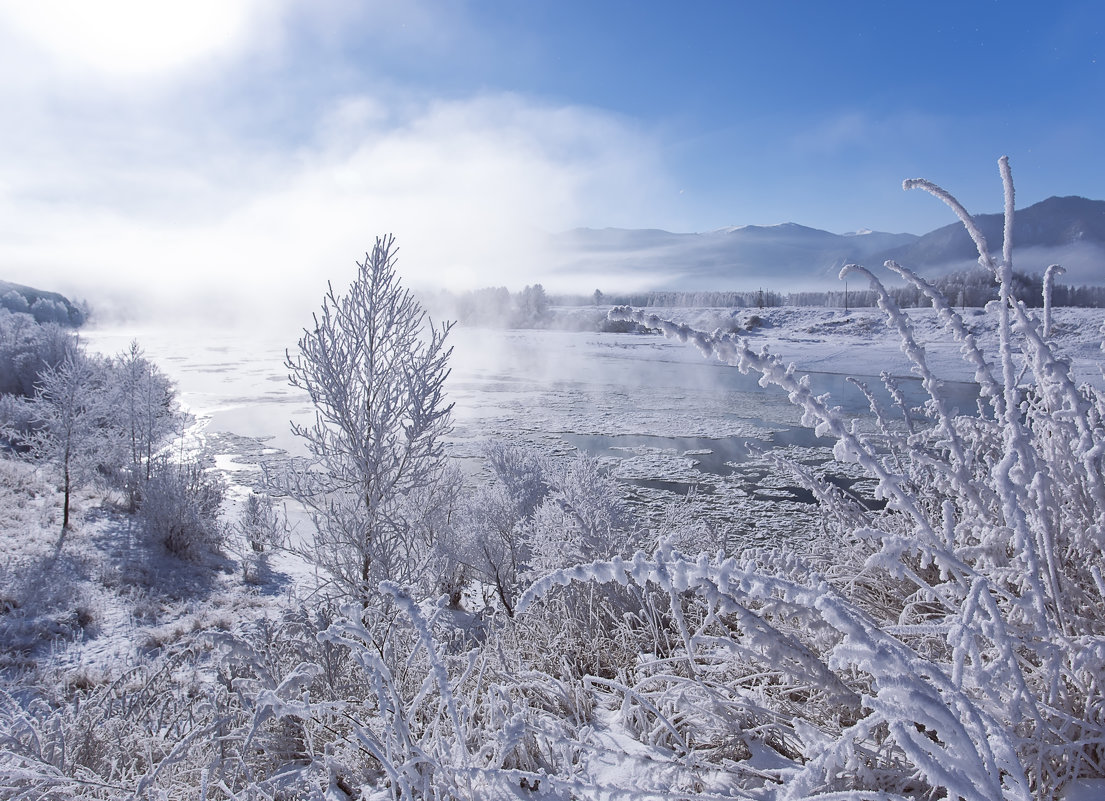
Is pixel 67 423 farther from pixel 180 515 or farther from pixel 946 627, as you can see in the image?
pixel 946 627

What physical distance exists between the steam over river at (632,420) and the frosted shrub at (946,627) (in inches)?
26.7

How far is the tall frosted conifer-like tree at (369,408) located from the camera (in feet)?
29.7

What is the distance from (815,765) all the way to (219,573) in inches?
887

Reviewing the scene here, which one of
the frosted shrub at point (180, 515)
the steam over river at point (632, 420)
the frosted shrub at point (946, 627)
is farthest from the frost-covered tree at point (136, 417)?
the frosted shrub at point (946, 627)

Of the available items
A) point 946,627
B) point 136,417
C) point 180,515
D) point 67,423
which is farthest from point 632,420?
point 946,627

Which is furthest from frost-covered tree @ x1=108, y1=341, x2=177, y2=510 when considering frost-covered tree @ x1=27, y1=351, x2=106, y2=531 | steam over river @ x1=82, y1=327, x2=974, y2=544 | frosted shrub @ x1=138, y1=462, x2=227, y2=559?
steam over river @ x1=82, y1=327, x2=974, y2=544

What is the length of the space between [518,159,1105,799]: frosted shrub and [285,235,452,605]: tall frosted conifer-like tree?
7935 mm

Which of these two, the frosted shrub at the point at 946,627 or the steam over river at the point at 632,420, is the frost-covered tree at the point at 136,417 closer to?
the steam over river at the point at 632,420

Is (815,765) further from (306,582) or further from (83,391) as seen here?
(83,391)

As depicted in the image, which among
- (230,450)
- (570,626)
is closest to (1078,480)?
(570,626)

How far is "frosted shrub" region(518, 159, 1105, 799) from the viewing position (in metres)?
0.70

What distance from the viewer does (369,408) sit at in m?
9.31

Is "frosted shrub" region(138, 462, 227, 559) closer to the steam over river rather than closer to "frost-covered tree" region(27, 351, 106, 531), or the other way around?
"frost-covered tree" region(27, 351, 106, 531)

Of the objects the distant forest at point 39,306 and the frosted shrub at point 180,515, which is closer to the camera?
the frosted shrub at point 180,515
